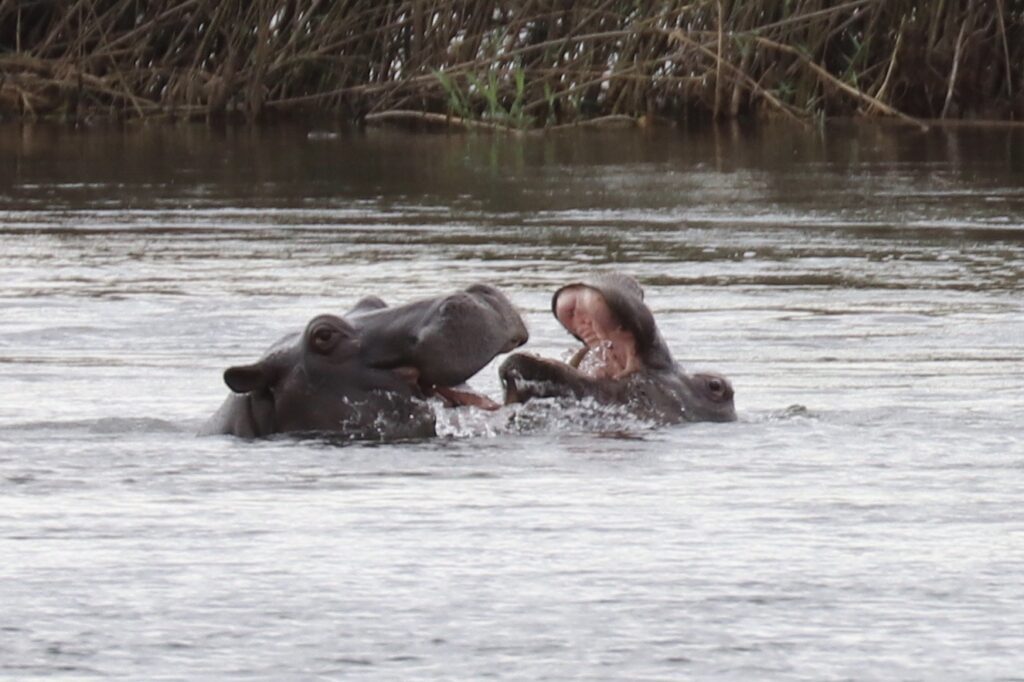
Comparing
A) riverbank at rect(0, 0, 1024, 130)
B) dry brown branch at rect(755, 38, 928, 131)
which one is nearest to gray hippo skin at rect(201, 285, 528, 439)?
riverbank at rect(0, 0, 1024, 130)

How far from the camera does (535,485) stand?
471cm

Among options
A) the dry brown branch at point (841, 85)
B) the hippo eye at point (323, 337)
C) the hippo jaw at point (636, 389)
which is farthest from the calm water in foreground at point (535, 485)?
the dry brown branch at point (841, 85)

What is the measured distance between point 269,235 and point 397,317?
5547 millimetres

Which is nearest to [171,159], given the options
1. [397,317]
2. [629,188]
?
[629,188]

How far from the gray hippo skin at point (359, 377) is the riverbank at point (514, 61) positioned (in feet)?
41.2

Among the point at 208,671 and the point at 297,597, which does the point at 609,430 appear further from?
the point at 208,671

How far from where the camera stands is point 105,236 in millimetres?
10641

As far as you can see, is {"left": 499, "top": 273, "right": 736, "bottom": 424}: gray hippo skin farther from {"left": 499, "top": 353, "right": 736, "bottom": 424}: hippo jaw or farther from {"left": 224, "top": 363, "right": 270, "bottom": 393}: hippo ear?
{"left": 224, "top": 363, "right": 270, "bottom": 393}: hippo ear

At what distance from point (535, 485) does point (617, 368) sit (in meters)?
0.52

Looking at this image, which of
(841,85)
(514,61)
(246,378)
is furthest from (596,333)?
(514,61)

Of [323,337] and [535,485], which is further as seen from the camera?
[323,337]

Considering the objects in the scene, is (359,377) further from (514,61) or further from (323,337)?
(514,61)

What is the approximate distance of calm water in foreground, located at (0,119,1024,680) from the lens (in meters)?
3.48

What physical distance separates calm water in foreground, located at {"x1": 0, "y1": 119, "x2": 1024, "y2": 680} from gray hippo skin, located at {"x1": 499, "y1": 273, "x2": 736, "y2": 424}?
6cm
